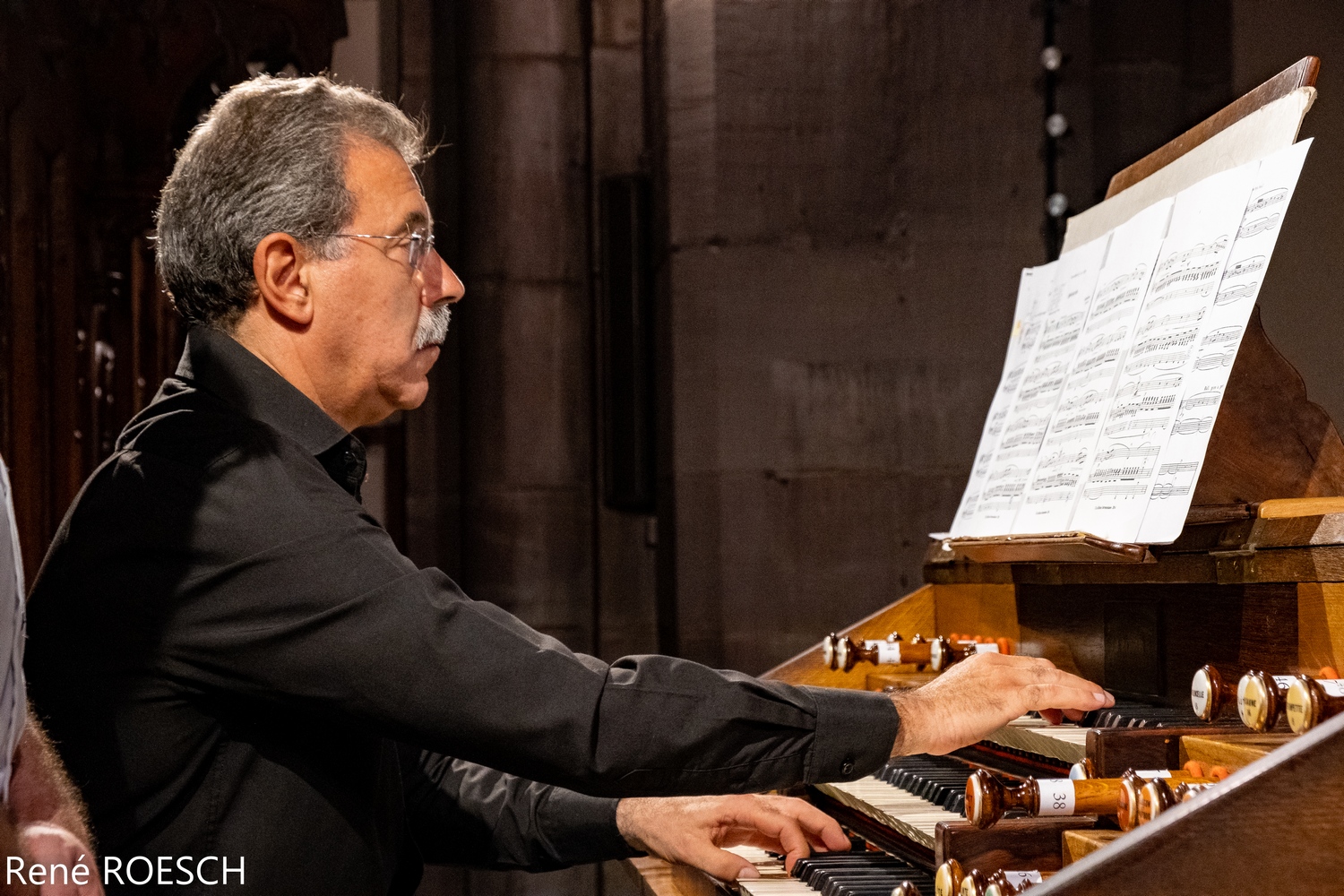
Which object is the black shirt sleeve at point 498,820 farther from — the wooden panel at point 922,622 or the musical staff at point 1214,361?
the musical staff at point 1214,361

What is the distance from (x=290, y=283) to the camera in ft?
6.49

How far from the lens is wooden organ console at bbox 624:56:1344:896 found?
3.76 ft

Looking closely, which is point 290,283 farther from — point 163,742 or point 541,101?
point 541,101

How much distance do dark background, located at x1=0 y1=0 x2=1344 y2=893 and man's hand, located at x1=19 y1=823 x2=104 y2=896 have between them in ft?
12.4

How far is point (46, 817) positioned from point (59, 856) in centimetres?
7

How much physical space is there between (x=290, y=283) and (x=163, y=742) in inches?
27.5

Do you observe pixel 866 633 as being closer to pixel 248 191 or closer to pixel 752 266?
pixel 248 191

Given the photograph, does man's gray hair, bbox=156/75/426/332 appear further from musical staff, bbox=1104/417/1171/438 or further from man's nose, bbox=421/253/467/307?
musical staff, bbox=1104/417/1171/438

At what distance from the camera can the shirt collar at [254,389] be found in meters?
1.91

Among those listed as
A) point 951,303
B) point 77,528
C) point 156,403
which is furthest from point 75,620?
point 951,303

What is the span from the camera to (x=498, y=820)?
2.31 metres

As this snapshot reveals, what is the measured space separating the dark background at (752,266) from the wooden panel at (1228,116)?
2.25 meters

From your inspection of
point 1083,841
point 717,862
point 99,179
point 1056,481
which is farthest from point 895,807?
point 99,179

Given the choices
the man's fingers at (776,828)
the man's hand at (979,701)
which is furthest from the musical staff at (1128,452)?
the man's fingers at (776,828)
